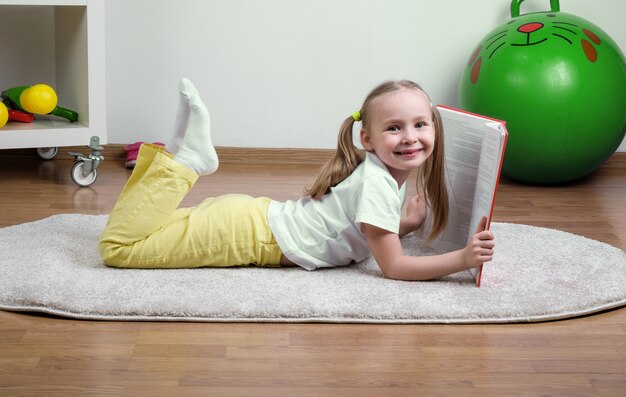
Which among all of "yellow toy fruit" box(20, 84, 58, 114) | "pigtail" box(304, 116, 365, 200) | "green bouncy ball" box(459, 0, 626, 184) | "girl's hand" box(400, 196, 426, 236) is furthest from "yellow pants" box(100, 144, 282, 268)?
"green bouncy ball" box(459, 0, 626, 184)

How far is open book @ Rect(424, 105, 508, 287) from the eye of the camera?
63.6 inches

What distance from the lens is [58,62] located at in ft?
8.88

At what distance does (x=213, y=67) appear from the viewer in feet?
9.16

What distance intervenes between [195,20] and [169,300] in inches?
55.7

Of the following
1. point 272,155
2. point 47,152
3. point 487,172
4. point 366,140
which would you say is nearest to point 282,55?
point 272,155

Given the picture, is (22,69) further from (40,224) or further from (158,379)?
(158,379)

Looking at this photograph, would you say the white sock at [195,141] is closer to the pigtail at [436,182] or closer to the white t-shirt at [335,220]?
the white t-shirt at [335,220]

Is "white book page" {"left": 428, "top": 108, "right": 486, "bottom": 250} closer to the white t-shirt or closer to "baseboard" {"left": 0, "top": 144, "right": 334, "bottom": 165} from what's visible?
the white t-shirt

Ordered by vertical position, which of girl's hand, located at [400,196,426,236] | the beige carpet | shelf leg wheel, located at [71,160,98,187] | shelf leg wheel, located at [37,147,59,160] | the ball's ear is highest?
the ball's ear

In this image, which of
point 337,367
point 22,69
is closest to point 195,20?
point 22,69

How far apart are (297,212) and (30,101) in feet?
3.51

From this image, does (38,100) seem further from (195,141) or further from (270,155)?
(195,141)

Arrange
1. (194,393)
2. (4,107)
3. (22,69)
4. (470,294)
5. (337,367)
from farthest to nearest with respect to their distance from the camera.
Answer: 1. (22,69)
2. (4,107)
3. (470,294)
4. (337,367)
5. (194,393)

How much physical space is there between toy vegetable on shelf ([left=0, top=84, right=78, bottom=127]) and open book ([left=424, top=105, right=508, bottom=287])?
3.88 ft
